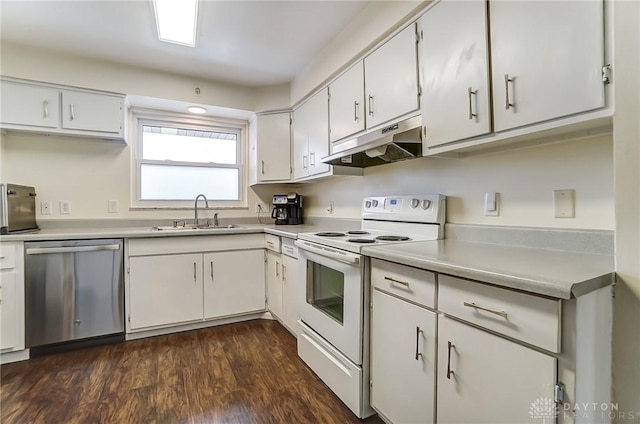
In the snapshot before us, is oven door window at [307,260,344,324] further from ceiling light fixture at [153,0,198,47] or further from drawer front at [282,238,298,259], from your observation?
ceiling light fixture at [153,0,198,47]

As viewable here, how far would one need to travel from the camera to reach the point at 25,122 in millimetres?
2342

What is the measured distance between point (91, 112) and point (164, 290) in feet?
5.47

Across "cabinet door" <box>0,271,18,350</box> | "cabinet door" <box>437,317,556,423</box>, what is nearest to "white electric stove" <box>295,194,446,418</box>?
"cabinet door" <box>437,317,556,423</box>

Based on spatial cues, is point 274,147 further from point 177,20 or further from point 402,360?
point 402,360

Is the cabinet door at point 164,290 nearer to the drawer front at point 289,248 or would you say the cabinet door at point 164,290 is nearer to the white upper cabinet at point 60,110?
the drawer front at point 289,248

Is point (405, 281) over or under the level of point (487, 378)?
over

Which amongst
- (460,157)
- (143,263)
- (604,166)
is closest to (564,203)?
(604,166)

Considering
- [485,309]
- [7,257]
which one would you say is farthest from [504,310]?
[7,257]

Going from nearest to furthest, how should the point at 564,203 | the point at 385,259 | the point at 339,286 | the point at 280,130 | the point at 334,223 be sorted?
the point at 564,203, the point at 385,259, the point at 339,286, the point at 334,223, the point at 280,130

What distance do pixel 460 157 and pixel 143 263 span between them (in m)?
2.52

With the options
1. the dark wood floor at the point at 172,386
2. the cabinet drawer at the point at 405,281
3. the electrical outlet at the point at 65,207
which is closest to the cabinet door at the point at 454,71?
the cabinet drawer at the point at 405,281

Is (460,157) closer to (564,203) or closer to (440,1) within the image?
(564,203)

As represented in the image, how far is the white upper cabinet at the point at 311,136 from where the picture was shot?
99.3 inches

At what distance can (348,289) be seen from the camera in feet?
5.23
